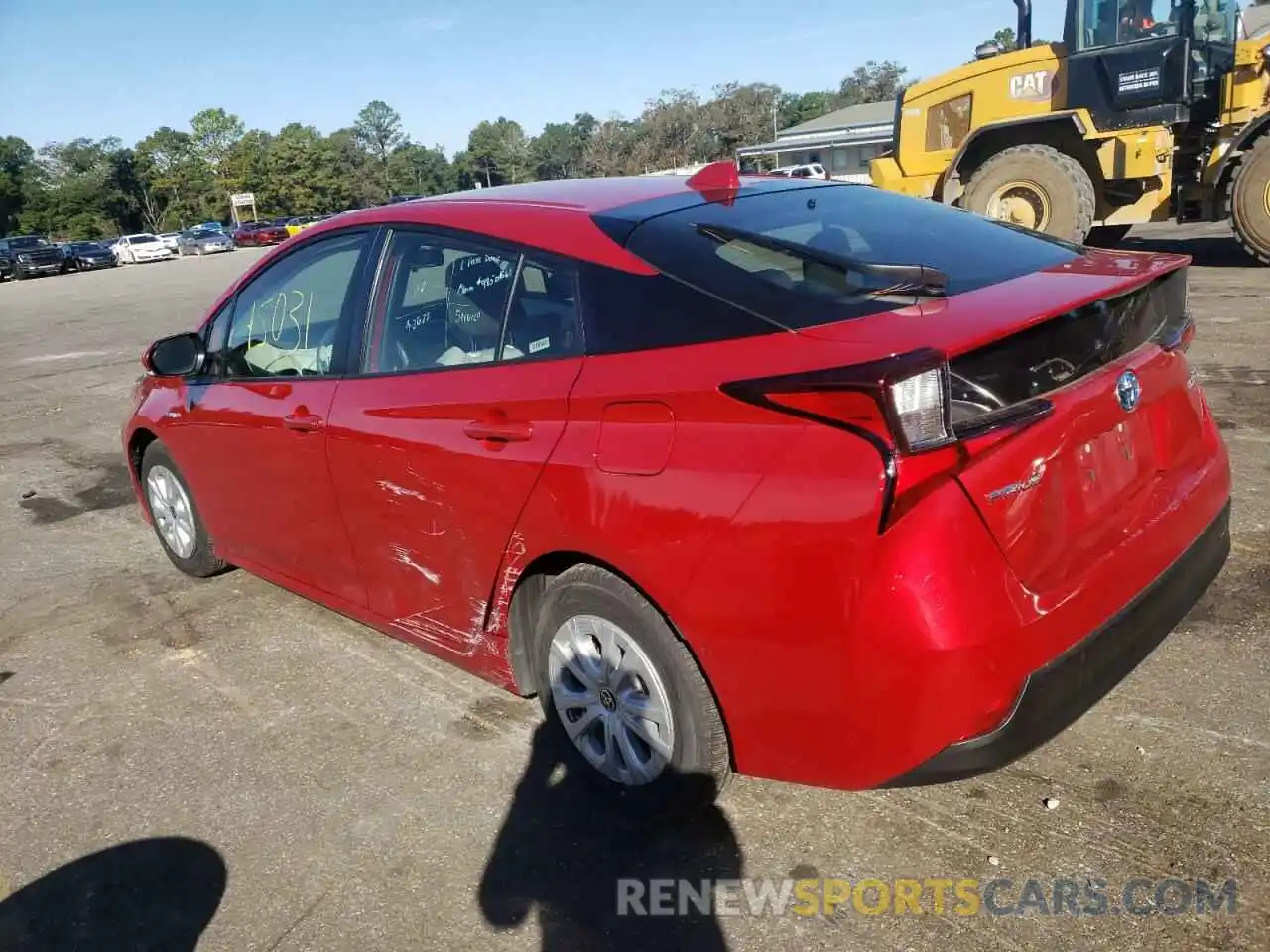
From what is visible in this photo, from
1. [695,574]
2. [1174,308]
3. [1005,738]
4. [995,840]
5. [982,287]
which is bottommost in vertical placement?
[995,840]

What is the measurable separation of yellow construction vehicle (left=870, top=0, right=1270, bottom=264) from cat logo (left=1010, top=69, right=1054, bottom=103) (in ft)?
0.04

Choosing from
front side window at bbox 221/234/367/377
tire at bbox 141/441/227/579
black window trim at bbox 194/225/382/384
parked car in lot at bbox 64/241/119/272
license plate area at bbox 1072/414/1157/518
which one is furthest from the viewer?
parked car in lot at bbox 64/241/119/272

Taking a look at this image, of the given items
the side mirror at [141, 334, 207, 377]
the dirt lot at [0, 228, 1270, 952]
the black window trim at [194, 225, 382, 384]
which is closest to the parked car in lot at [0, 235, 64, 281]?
the dirt lot at [0, 228, 1270, 952]

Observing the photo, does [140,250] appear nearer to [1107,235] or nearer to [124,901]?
[1107,235]

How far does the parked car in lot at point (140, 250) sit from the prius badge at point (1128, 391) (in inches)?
→ 2046

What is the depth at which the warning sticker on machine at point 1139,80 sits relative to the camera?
34.4 feet

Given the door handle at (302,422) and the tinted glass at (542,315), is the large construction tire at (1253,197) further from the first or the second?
the door handle at (302,422)

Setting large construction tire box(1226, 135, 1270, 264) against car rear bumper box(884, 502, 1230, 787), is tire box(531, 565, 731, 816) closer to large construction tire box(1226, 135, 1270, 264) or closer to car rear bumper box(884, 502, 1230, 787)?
car rear bumper box(884, 502, 1230, 787)

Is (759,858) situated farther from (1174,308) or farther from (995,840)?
(1174,308)

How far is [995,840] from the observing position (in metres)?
2.52

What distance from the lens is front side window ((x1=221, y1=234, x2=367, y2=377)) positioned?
11.5ft

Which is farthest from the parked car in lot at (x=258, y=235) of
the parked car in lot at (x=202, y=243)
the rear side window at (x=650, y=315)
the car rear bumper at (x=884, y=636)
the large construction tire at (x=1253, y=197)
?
the car rear bumper at (x=884, y=636)

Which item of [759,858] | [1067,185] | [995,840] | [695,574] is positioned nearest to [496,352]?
[695,574]

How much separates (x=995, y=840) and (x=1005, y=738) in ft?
1.68
